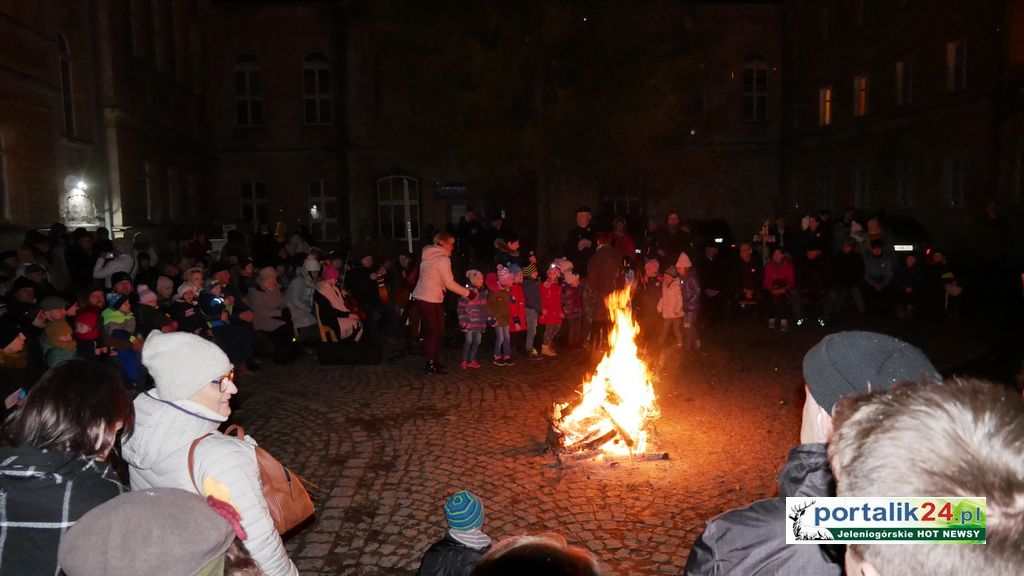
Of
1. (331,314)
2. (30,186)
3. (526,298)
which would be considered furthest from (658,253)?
(30,186)

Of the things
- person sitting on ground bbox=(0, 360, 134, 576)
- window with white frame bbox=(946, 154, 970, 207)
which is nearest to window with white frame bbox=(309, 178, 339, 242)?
window with white frame bbox=(946, 154, 970, 207)

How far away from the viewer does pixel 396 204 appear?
3023 centimetres

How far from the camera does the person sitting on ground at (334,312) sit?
39.7 ft

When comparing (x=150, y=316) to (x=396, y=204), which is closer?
(x=150, y=316)

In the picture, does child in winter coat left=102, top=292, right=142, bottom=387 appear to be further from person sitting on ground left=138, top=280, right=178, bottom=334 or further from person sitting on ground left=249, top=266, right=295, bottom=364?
person sitting on ground left=249, top=266, right=295, bottom=364

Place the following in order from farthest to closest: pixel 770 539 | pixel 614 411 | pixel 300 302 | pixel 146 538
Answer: pixel 300 302 < pixel 614 411 < pixel 770 539 < pixel 146 538

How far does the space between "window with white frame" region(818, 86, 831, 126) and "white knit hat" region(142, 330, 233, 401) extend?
29.9m

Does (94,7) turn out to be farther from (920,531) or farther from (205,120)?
(920,531)

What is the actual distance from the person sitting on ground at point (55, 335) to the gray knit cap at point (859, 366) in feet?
27.0

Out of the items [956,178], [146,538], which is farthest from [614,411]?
[956,178]

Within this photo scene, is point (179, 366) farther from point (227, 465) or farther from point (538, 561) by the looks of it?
point (538, 561)

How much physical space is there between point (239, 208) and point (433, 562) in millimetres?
29985

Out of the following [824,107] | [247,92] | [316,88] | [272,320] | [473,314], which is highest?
[316,88]

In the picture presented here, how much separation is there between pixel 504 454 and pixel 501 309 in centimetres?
461
